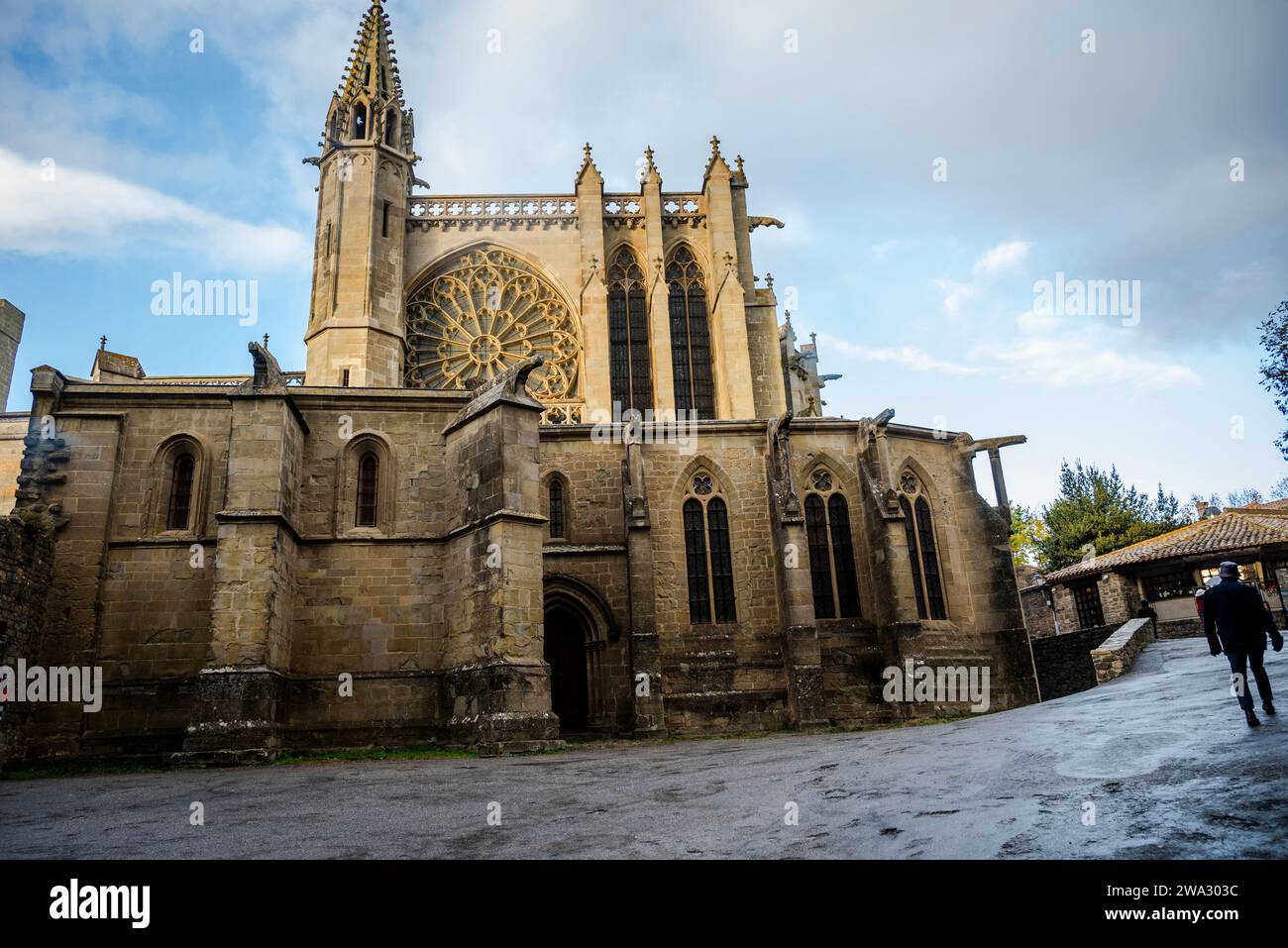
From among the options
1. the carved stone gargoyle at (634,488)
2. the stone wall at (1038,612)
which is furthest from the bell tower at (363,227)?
the stone wall at (1038,612)

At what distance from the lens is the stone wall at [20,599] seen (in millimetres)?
12289

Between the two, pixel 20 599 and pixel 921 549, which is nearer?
pixel 20 599

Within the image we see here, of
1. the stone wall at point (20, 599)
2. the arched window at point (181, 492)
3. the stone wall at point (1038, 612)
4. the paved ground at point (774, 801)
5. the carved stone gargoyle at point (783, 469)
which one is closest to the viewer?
the paved ground at point (774, 801)

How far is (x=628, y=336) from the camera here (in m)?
26.6

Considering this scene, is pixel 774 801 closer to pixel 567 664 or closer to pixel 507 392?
pixel 507 392

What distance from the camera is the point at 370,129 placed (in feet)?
86.9

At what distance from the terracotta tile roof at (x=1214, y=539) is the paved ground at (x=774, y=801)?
60.1 ft

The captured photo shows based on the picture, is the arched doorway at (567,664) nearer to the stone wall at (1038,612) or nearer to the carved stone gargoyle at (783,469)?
the carved stone gargoyle at (783,469)

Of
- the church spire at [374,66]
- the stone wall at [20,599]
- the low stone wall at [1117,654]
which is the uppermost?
the church spire at [374,66]

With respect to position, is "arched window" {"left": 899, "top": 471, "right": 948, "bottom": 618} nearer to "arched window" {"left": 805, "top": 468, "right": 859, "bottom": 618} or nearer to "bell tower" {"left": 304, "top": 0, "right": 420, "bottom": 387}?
"arched window" {"left": 805, "top": 468, "right": 859, "bottom": 618}

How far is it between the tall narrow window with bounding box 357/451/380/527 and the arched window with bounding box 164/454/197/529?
2.91 meters

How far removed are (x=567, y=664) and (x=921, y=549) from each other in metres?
8.63

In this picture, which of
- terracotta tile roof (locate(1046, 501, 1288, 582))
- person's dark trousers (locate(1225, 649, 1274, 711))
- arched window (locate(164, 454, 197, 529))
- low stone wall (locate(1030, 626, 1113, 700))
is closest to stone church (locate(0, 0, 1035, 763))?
arched window (locate(164, 454, 197, 529))

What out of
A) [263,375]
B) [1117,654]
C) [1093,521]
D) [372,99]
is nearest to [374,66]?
[372,99]
